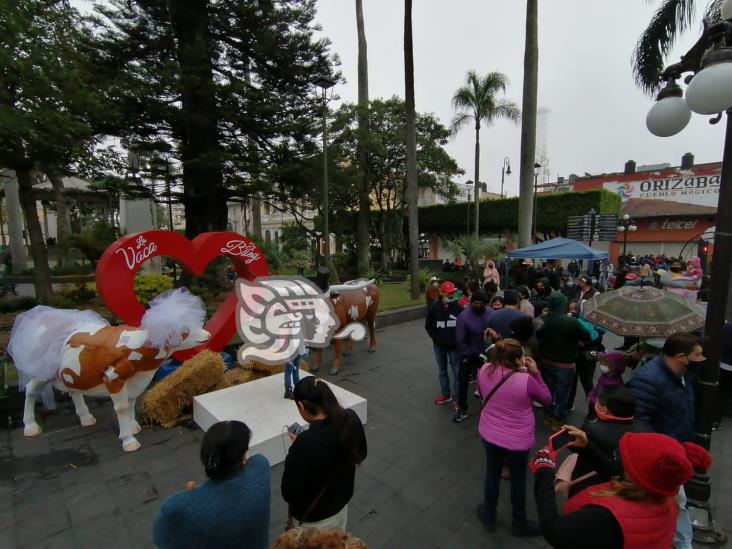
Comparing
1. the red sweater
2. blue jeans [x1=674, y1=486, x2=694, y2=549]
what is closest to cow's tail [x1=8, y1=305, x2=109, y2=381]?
the red sweater

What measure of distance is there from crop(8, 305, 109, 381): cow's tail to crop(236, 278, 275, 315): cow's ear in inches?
63.7

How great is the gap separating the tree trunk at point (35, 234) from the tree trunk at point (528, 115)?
42.5 feet

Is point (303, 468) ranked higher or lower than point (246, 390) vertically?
higher

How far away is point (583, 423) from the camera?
290cm

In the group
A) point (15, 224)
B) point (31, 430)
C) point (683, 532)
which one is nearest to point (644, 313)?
point (683, 532)

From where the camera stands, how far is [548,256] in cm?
960

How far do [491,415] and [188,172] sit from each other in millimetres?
9977

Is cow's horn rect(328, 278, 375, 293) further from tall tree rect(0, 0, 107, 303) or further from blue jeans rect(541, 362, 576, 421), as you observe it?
tall tree rect(0, 0, 107, 303)

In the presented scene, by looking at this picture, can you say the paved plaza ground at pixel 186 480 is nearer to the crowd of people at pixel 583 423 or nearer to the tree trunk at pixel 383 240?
the crowd of people at pixel 583 423

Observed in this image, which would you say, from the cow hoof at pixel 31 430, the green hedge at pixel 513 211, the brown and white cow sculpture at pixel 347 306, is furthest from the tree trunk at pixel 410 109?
the green hedge at pixel 513 211

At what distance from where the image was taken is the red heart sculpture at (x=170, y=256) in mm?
4828

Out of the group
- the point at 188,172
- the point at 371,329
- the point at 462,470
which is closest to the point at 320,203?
the point at 188,172

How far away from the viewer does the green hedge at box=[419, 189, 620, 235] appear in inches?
862

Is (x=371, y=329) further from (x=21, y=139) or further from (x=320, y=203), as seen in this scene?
(x=320, y=203)
